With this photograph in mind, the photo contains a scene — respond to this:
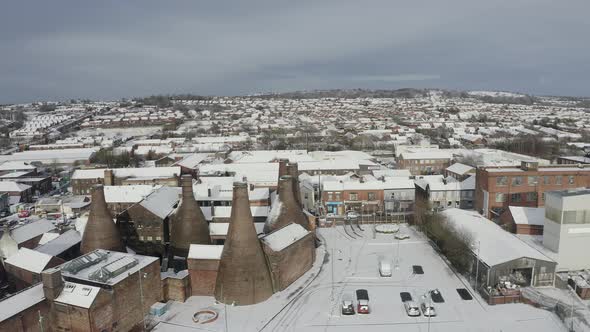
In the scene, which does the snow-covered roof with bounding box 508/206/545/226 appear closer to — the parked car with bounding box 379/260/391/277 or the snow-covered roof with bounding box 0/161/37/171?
the parked car with bounding box 379/260/391/277

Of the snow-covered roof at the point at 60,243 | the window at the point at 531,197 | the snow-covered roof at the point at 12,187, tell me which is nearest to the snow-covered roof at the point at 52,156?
the snow-covered roof at the point at 12,187

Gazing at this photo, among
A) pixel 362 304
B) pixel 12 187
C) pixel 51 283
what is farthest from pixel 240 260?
pixel 12 187

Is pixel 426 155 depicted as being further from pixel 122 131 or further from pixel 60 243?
pixel 122 131

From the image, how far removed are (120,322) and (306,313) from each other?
31.4 feet

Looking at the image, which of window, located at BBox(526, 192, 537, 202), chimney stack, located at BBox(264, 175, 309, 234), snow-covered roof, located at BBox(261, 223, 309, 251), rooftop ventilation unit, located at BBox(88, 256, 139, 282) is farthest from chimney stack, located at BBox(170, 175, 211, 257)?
window, located at BBox(526, 192, 537, 202)

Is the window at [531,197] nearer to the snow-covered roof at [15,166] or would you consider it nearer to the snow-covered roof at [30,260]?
the snow-covered roof at [30,260]

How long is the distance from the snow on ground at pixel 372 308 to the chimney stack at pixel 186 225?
170 inches

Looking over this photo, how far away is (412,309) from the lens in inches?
881

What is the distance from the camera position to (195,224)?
91.8 feet

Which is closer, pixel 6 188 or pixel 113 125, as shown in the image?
pixel 6 188

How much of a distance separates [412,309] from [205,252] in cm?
1219

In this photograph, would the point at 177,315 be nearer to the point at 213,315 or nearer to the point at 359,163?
the point at 213,315

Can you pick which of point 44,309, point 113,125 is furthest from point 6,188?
point 113,125

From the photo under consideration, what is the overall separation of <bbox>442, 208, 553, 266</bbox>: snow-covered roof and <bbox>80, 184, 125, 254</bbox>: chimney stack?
928 inches
